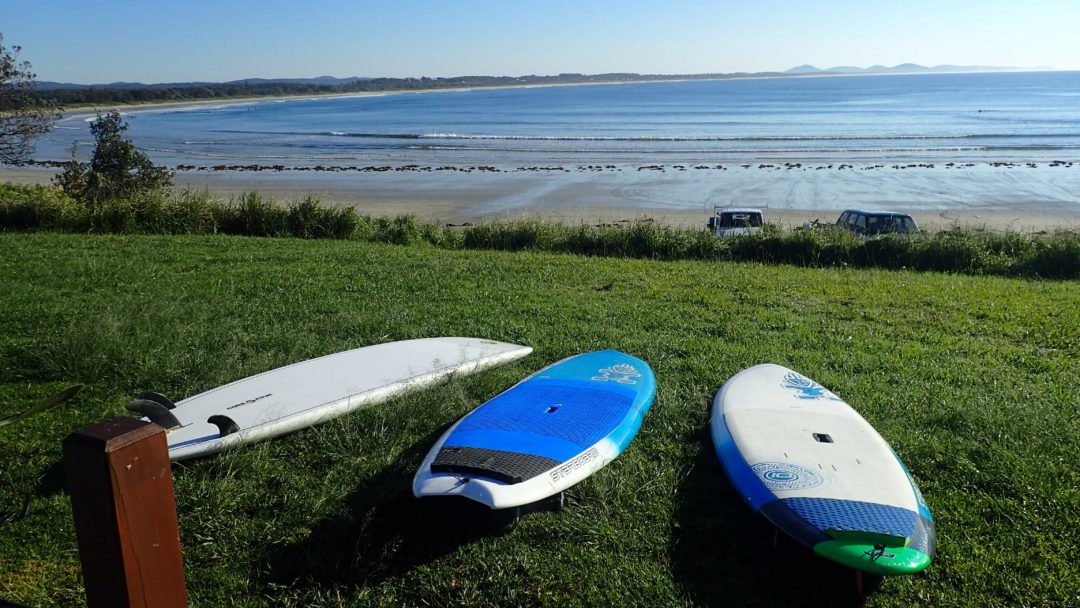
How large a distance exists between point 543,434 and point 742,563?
1.15 m

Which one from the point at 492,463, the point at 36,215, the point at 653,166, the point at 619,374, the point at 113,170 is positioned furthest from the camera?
the point at 653,166

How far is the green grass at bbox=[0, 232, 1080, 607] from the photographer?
10.0 feet

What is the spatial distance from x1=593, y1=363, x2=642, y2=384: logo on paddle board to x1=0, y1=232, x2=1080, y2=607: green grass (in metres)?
0.25

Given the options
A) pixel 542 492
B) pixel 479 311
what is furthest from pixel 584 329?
pixel 542 492

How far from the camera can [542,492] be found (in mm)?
3332

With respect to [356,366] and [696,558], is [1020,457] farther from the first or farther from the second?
[356,366]

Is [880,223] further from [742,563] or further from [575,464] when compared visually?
[742,563]

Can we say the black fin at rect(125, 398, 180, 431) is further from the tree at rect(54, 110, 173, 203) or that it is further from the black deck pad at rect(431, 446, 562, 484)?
the tree at rect(54, 110, 173, 203)

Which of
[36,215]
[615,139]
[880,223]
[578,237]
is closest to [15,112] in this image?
[36,215]

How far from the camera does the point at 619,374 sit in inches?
191

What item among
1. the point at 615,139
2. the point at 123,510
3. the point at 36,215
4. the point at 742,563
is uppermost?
the point at 615,139

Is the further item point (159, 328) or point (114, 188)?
point (114, 188)

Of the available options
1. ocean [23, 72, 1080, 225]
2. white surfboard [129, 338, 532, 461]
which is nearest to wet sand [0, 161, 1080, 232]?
ocean [23, 72, 1080, 225]

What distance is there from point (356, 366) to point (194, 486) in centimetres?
160
